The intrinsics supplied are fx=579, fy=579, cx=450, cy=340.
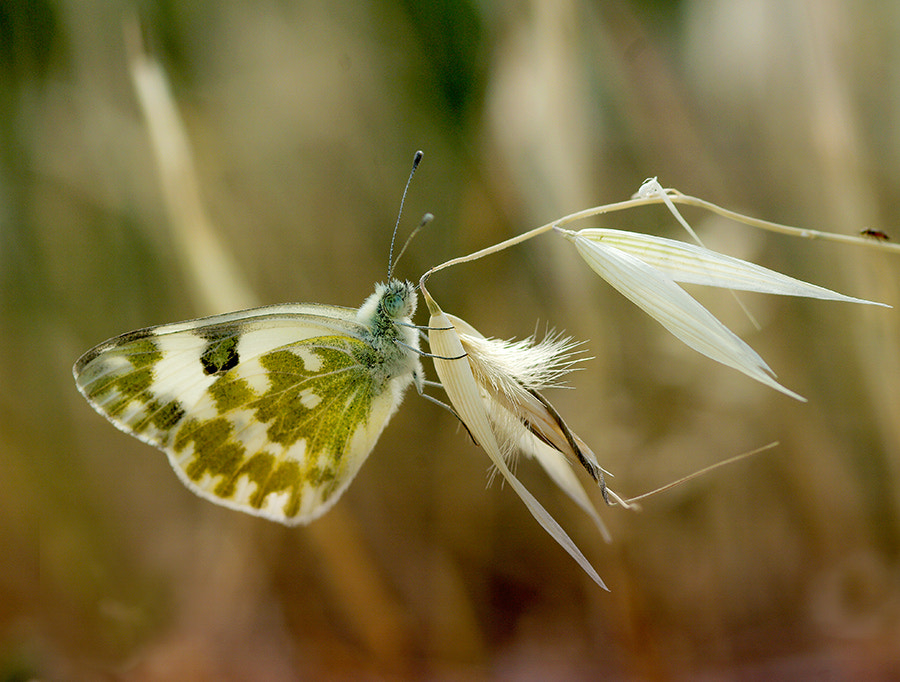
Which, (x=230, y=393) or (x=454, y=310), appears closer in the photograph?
(x=230, y=393)

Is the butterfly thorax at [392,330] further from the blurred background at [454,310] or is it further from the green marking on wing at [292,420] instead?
the blurred background at [454,310]

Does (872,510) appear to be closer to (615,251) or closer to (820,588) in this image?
(820,588)

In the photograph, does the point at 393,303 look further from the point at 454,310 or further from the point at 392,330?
the point at 454,310

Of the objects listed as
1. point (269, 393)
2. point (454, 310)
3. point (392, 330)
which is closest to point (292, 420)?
Answer: point (269, 393)

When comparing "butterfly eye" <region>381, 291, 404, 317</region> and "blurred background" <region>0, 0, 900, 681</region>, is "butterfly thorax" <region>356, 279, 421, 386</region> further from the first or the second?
"blurred background" <region>0, 0, 900, 681</region>

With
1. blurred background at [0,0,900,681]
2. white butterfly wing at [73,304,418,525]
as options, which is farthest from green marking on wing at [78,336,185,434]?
blurred background at [0,0,900,681]

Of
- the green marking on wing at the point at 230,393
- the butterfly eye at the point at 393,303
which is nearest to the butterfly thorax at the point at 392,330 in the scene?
the butterfly eye at the point at 393,303

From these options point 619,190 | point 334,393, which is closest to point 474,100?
point 619,190
